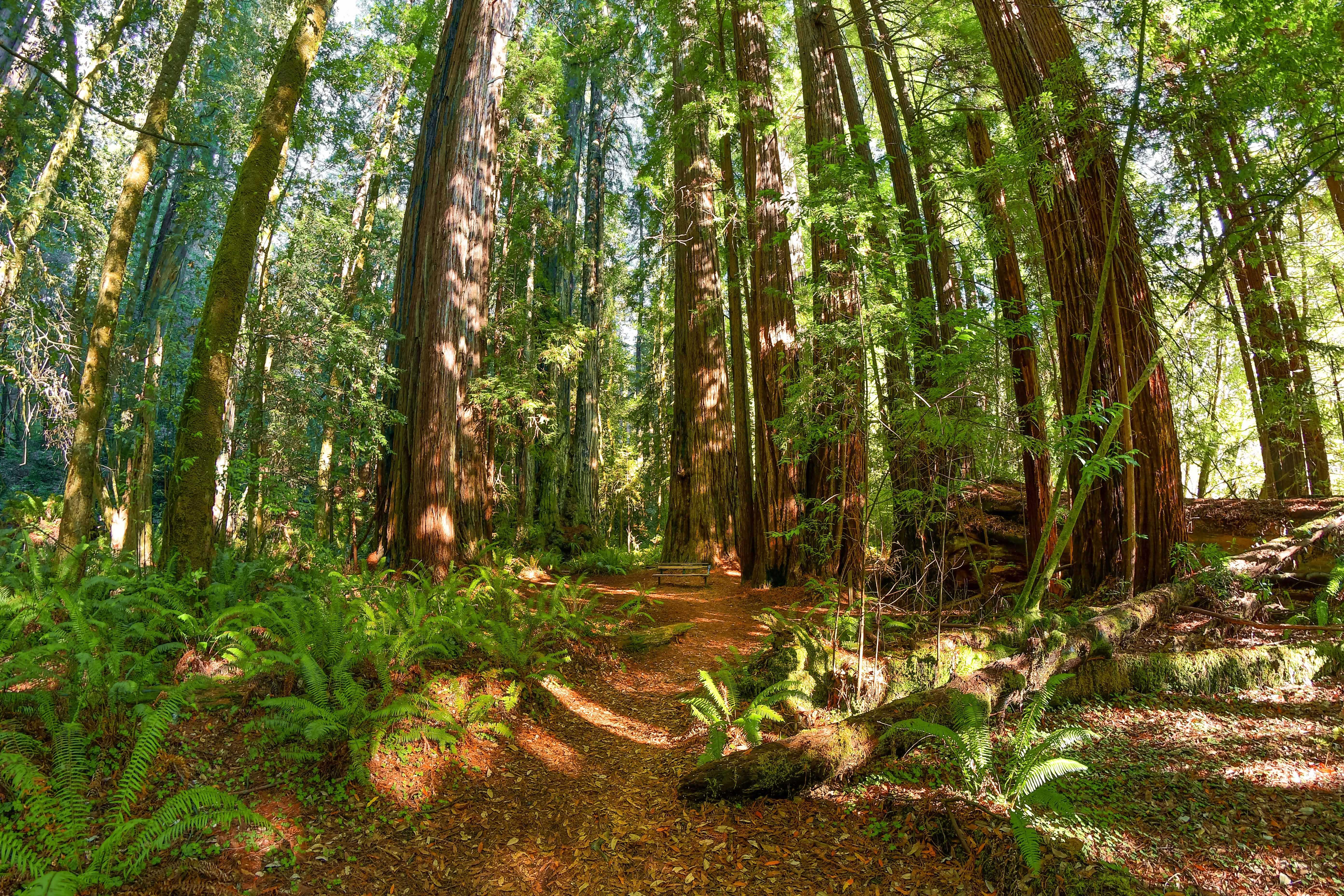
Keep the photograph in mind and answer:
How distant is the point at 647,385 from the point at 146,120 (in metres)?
16.3

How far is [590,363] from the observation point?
14.3 metres

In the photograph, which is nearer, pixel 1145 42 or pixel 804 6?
pixel 1145 42

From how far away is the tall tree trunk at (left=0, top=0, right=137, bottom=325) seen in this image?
7230 mm

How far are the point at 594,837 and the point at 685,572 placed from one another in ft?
20.4

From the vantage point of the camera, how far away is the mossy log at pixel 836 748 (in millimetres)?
3092

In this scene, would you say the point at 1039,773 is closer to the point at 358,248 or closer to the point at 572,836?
the point at 572,836

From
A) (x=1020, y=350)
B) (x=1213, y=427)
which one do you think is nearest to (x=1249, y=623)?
(x=1020, y=350)

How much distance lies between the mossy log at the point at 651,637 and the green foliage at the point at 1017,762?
3.54 meters

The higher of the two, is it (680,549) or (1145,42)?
(1145,42)

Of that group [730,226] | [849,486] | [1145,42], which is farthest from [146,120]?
[1145,42]

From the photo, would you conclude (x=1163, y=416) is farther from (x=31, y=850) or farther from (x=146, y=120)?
(x=146, y=120)

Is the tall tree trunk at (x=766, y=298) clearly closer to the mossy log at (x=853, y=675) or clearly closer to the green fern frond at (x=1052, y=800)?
the mossy log at (x=853, y=675)

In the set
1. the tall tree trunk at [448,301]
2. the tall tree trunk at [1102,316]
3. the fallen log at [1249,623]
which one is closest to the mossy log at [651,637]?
the tall tree trunk at [448,301]

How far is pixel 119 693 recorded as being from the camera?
3246mm
